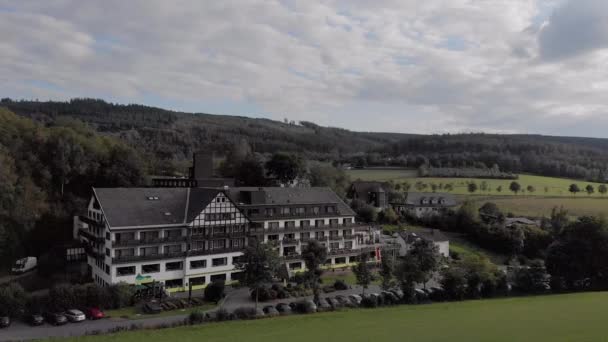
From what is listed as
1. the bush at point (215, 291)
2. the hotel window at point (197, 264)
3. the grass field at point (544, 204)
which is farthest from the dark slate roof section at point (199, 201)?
the grass field at point (544, 204)

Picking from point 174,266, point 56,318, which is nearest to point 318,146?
point 174,266

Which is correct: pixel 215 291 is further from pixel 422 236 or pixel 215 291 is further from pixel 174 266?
pixel 422 236

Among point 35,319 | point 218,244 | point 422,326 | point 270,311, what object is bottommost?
point 270,311

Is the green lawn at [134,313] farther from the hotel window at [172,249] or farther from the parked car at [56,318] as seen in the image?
the hotel window at [172,249]

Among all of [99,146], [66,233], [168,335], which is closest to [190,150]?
[99,146]

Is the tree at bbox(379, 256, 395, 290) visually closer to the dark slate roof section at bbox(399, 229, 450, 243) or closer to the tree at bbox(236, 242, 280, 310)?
the tree at bbox(236, 242, 280, 310)

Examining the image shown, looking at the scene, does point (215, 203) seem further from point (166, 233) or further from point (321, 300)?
point (321, 300)

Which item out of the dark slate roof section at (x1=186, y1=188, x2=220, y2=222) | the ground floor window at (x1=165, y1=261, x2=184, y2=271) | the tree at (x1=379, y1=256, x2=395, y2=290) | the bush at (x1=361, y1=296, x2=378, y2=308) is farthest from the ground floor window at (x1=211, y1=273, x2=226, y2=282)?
the tree at (x1=379, y1=256, x2=395, y2=290)
